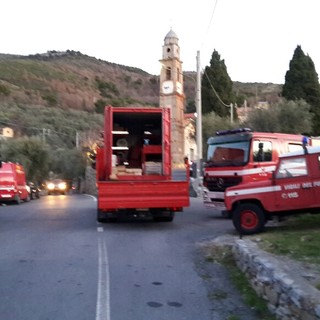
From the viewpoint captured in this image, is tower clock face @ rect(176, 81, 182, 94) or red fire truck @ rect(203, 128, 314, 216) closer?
red fire truck @ rect(203, 128, 314, 216)

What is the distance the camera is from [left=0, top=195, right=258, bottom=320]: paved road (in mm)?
6414

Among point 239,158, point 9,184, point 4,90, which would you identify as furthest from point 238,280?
point 4,90

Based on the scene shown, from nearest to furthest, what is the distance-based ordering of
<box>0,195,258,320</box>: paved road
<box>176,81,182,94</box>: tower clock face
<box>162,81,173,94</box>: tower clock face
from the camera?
<box>0,195,258,320</box>: paved road → <box>162,81,173,94</box>: tower clock face → <box>176,81,182,94</box>: tower clock face

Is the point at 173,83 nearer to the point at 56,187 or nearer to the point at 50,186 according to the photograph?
the point at 56,187

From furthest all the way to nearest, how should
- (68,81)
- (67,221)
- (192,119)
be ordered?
(68,81), (192,119), (67,221)

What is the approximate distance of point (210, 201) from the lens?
15.7 metres

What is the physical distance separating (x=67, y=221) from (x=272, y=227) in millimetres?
6633

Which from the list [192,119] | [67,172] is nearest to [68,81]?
[67,172]

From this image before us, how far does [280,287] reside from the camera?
608cm

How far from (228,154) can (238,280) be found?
7906mm

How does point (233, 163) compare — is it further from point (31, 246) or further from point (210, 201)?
point (31, 246)

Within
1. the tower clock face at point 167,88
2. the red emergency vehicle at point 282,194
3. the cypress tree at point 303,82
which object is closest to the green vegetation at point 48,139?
the tower clock face at point 167,88

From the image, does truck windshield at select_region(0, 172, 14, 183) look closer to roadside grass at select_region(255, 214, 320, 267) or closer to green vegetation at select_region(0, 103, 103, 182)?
roadside grass at select_region(255, 214, 320, 267)

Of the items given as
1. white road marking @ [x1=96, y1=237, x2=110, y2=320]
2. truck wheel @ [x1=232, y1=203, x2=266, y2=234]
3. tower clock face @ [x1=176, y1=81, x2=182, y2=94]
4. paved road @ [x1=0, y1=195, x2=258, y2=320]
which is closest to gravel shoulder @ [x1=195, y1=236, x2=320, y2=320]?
paved road @ [x1=0, y1=195, x2=258, y2=320]
